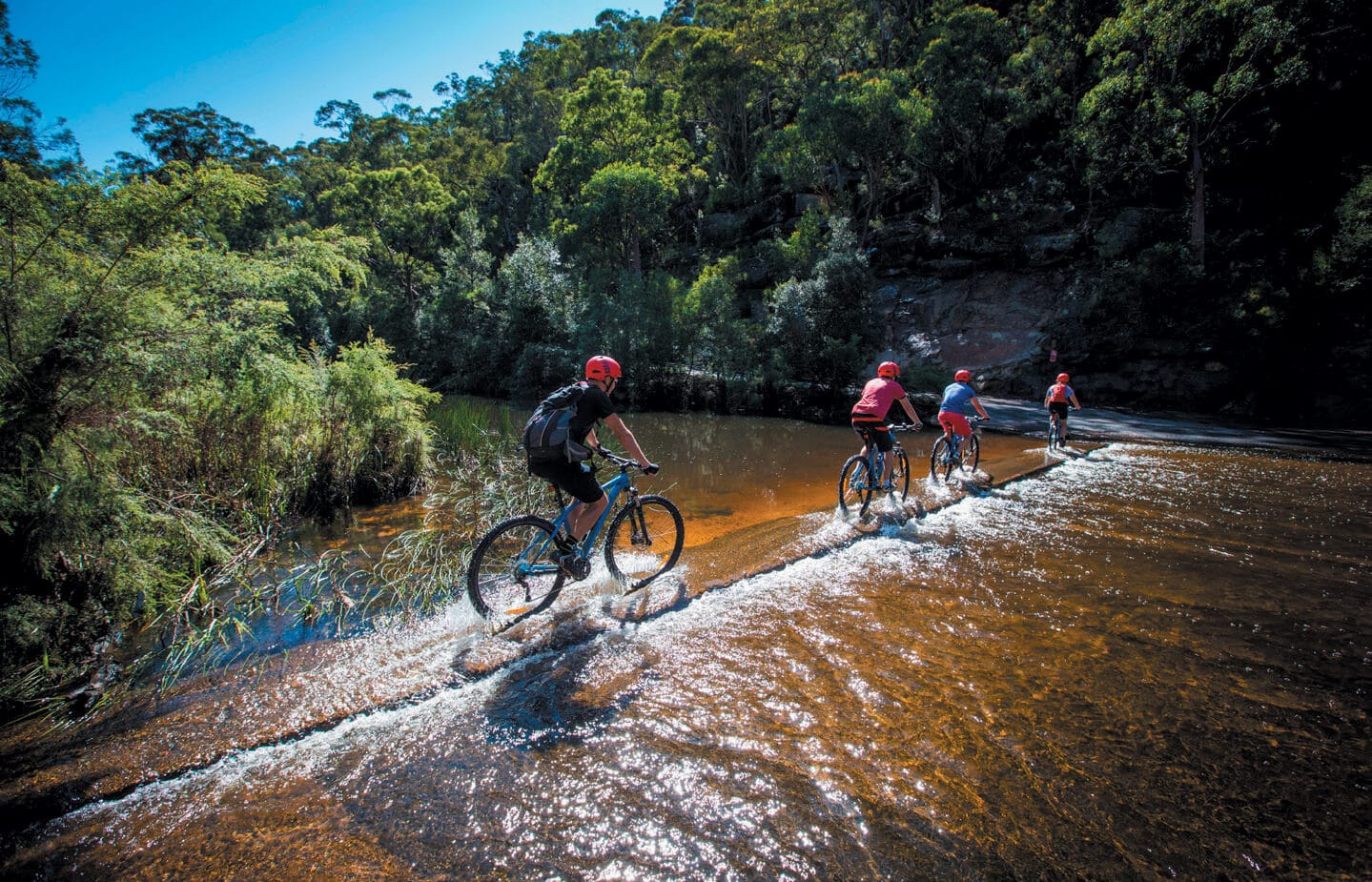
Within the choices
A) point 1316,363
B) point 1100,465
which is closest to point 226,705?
point 1100,465

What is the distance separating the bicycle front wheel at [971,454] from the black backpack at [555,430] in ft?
25.6

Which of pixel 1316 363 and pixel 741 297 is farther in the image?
pixel 741 297

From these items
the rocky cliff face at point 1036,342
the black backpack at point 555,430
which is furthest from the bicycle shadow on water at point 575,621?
the rocky cliff face at point 1036,342

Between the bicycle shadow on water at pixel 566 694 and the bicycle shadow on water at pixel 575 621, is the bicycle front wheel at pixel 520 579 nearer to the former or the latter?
the bicycle shadow on water at pixel 575 621

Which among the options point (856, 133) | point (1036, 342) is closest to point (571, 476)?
point (1036, 342)

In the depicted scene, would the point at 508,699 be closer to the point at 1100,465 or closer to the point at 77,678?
the point at 77,678

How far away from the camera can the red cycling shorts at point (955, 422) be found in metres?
9.27

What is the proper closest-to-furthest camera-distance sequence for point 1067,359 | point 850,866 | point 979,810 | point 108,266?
point 850,866
point 979,810
point 108,266
point 1067,359

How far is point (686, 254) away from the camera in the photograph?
39.4 metres

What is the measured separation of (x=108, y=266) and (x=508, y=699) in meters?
5.24

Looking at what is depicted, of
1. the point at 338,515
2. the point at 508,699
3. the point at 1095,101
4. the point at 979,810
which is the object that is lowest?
the point at 979,810

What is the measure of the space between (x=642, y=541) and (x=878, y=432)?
155 inches

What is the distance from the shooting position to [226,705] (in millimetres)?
3355

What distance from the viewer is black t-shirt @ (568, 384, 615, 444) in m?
4.55
